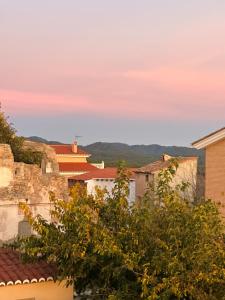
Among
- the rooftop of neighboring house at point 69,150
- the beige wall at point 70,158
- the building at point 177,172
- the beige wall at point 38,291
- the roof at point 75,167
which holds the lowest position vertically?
the beige wall at point 38,291

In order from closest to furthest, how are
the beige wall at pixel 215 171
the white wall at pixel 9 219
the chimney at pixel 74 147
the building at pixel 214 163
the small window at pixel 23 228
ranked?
the building at pixel 214 163 < the beige wall at pixel 215 171 < the white wall at pixel 9 219 < the small window at pixel 23 228 < the chimney at pixel 74 147

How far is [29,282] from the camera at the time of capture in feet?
45.6

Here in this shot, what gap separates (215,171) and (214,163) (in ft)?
1.09

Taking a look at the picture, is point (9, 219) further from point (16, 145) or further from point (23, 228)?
point (16, 145)

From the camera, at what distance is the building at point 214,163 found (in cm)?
2339

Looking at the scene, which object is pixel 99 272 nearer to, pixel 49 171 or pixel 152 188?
pixel 152 188

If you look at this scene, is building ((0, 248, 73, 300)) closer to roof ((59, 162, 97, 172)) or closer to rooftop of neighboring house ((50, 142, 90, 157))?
roof ((59, 162, 97, 172))

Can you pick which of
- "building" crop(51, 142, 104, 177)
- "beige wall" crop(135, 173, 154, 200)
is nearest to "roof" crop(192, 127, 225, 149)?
"beige wall" crop(135, 173, 154, 200)

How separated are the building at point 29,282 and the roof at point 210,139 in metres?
10.7

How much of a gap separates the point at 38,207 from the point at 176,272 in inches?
689

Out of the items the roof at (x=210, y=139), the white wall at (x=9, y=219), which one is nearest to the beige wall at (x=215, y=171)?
the roof at (x=210, y=139)

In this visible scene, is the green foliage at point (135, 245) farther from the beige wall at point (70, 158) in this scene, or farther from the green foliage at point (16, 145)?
the beige wall at point (70, 158)

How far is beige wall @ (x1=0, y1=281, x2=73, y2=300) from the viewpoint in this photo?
45.0ft

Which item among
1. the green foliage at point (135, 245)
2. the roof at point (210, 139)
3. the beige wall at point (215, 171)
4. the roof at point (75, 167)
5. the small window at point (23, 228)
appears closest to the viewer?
the green foliage at point (135, 245)
